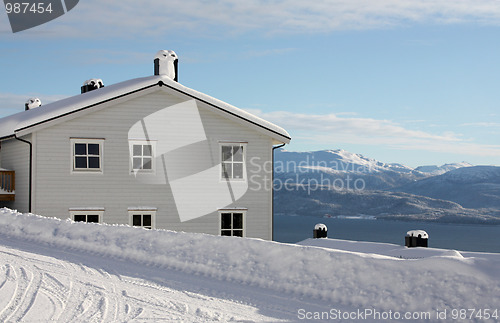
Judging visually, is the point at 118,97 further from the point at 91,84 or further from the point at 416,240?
the point at 416,240

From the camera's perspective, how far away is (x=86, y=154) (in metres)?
21.6

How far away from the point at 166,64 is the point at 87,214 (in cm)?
747

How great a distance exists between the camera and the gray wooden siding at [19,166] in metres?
21.5

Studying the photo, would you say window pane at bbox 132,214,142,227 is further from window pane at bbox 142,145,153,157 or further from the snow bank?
the snow bank

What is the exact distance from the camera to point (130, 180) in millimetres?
21969

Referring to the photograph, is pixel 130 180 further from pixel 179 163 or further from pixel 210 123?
pixel 210 123

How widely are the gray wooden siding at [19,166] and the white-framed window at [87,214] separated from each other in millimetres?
1761

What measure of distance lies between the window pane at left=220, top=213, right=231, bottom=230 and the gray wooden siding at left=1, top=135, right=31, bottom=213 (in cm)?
749

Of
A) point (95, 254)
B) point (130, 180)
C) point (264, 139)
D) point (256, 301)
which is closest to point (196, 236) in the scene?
point (95, 254)

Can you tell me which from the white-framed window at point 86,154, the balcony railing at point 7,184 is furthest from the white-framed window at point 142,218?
the balcony railing at point 7,184

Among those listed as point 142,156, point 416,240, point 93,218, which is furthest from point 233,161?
point 416,240

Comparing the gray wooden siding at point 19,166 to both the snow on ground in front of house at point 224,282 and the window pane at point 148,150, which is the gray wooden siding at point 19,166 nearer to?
the window pane at point 148,150

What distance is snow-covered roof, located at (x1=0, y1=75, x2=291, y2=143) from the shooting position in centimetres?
2083

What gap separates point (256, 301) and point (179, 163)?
12.8m
